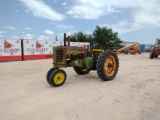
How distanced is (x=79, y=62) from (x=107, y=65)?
116cm

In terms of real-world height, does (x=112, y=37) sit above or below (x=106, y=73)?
above

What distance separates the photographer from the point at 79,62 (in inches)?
288

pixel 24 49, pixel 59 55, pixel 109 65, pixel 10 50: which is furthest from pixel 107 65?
pixel 24 49

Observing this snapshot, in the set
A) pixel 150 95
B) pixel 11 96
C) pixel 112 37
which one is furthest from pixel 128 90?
pixel 112 37

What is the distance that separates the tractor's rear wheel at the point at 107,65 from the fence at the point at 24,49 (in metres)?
11.3

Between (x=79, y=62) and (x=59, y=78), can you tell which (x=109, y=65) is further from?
(x=59, y=78)

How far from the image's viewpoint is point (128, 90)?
583cm

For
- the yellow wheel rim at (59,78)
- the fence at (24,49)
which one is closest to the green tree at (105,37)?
the fence at (24,49)

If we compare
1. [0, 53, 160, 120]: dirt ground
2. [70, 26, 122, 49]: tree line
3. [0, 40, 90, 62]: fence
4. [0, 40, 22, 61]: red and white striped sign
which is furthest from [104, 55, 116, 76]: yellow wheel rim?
[70, 26, 122, 49]: tree line

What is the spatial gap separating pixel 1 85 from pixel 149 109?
522 centimetres

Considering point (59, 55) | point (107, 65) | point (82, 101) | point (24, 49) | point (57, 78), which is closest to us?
point (82, 101)

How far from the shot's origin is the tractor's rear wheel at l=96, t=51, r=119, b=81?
7025 millimetres

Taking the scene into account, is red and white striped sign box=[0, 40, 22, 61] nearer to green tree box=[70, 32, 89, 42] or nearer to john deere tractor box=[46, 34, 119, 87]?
john deere tractor box=[46, 34, 119, 87]

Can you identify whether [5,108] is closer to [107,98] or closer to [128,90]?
[107,98]
